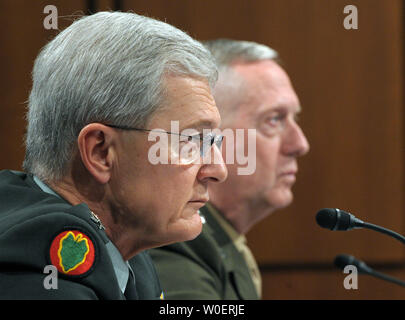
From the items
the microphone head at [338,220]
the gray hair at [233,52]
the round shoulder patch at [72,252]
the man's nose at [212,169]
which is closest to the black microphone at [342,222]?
the microphone head at [338,220]

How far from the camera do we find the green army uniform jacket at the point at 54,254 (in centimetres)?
95

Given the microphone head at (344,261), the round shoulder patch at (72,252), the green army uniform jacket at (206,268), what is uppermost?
the round shoulder patch at (72,252)

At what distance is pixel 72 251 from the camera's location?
992mm

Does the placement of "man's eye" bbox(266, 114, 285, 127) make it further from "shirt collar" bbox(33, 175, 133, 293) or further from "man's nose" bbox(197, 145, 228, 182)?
"shirt collar" bbox(33, 175, 133, 293)

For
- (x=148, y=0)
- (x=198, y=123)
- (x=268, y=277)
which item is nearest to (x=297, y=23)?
(x=148, y=0)

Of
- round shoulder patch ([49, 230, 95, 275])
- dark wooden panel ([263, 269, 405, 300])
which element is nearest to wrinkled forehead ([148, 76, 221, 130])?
round shoulder patch ([49, 230, 95, 275])

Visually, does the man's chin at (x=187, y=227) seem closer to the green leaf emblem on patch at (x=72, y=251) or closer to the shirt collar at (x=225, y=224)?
the green leaf emblem on patch at (x=72, y=251)

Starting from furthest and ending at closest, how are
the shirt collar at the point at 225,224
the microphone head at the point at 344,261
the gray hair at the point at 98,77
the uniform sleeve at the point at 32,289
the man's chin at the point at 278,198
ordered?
the man's chin at the point at 278,198 → the shirt collar at the point at 225,224 → the microphone head at the point at 344,261 → the gray hair at the point at 98,77 → the uniform sleeve at the point at 32,289

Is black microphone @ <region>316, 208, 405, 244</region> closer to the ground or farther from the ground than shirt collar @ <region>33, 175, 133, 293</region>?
farther from the ground

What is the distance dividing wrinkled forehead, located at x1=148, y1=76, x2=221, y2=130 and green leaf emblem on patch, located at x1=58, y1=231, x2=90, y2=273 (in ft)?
0.94

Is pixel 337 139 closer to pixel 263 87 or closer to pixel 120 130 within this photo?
pixel 263 87

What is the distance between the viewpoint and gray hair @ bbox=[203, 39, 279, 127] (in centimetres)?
223

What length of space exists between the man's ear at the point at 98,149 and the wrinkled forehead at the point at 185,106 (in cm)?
8

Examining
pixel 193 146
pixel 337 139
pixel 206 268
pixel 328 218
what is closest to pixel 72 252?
pixel 193 146
